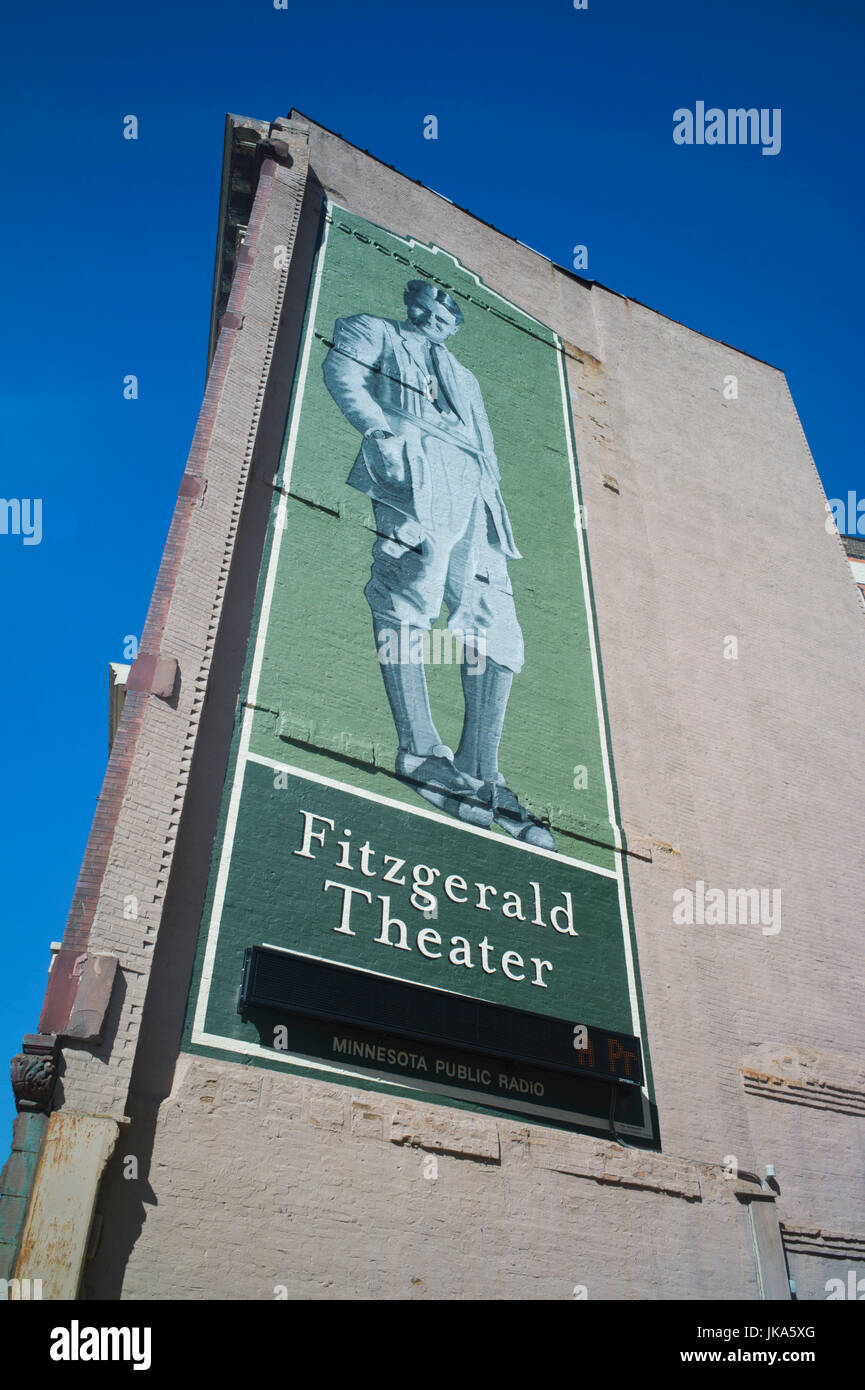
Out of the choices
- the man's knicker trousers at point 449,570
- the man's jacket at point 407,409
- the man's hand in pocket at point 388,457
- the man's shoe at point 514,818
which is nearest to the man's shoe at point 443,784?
the man's shoe at point 514,818

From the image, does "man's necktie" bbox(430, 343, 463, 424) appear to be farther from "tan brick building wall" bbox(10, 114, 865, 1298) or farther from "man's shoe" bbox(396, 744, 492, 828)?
"man's shoe" bbox(396, 744, 492, 828)

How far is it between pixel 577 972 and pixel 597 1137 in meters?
1.81

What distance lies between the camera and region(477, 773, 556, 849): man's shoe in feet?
43.8

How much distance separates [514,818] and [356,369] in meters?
7.50

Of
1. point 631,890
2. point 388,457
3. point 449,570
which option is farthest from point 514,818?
point 388,457

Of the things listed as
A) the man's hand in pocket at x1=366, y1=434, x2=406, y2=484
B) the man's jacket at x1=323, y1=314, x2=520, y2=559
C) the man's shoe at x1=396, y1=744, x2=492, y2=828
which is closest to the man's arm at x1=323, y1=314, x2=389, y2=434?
the man's jacket at x1=323, y1=314, x2=520, y2=559

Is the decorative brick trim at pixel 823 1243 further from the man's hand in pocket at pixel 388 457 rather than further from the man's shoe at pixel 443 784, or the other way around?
the man's hand in pocket at pixel 388 457

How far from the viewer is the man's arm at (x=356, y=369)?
1625 cm

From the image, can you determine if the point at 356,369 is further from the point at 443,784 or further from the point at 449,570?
the point at 443,784

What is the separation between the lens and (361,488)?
50.5 ft

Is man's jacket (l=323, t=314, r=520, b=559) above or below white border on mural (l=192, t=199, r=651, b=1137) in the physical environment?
above

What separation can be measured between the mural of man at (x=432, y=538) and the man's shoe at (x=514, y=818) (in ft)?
0.05

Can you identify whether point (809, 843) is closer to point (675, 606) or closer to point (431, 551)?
point (675, 606)

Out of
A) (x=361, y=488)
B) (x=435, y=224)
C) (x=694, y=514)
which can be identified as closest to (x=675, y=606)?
(x=694, y=514)
